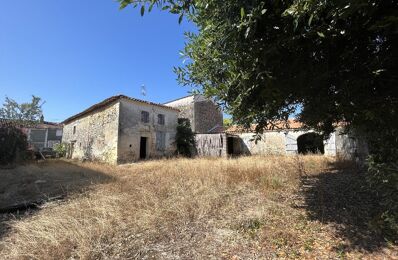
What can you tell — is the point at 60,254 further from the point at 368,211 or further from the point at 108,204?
the point at 368,211

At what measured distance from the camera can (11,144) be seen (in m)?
14.1

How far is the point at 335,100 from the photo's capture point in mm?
4289

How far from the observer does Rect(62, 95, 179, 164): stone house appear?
15750 mm

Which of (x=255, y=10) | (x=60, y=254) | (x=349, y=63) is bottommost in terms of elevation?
(x=60, y=254)

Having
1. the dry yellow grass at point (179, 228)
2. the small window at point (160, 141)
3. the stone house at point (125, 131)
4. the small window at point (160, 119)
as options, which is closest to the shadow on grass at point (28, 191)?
the dry yellow grass at point (179, 228)

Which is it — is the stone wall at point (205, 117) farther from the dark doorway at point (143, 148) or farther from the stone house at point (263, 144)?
the dark doorway at point (143, 148)

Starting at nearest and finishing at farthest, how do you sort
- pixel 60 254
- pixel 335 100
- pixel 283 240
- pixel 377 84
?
pixel 60 254
pixel 283 240
pixel 377 84
pixel 335 100

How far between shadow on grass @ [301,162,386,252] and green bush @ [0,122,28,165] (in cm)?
1612

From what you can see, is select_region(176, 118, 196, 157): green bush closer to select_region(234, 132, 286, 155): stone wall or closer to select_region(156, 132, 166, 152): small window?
select_region(156, 132, 166, 152): small window

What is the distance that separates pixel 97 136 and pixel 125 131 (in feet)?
10.9

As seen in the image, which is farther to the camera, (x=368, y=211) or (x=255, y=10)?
(x=368, y=211)

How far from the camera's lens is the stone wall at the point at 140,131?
15801 mm

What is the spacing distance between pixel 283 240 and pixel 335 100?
2.68 meters

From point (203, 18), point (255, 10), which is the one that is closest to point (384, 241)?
point (255, 10)
